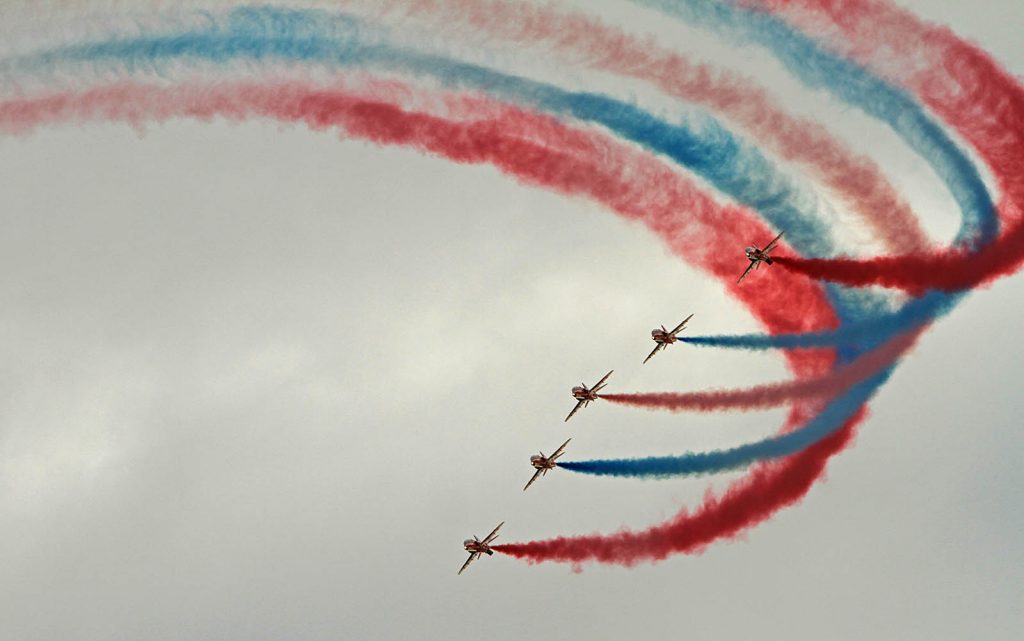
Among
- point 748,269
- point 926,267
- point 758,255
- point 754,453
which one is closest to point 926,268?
point 926,267

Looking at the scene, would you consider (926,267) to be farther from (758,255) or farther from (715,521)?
(715,521)

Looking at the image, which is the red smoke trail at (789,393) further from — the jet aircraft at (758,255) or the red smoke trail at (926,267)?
the jet aircraft at (758,255)

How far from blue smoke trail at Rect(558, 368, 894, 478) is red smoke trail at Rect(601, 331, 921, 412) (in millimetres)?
434

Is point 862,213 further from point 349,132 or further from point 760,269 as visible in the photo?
point 349,132

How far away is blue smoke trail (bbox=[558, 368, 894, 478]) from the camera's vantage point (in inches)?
3083

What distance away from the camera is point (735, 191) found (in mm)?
75938

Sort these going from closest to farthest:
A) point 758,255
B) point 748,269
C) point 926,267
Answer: point 758,255 < point 926,267 < point 748,269

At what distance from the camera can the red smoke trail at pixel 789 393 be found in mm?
78688

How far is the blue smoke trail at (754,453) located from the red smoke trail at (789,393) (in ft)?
1.43

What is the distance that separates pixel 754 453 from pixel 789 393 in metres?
2.59

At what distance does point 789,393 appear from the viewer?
78.9 metres

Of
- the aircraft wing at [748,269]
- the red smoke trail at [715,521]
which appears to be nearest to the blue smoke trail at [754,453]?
the red smoke trail at [715,521]

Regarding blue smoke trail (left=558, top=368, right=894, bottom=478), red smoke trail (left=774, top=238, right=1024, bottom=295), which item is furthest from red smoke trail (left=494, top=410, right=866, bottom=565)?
red smoke trail (left=774, top=238, right=1024, bottom=295)

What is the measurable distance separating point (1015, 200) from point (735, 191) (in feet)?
33.4
